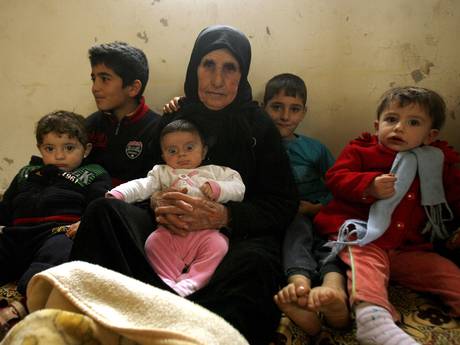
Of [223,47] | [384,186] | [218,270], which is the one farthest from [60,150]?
[384,186]

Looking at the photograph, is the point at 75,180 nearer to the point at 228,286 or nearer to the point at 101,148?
the point at 101,148

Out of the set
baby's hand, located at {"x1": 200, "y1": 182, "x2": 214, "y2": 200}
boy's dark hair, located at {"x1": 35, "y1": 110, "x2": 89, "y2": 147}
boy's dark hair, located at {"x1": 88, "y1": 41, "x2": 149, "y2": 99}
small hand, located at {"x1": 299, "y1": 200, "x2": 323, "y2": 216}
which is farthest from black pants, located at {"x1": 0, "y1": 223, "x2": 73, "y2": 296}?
small hand, located at {"x1": 299, "y1": 200, "x2": 323, "y2": 216}

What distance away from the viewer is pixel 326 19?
70.0 inches

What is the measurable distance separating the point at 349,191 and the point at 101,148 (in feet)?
3.58

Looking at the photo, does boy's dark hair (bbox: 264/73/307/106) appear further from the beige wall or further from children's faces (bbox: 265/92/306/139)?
the beige wall

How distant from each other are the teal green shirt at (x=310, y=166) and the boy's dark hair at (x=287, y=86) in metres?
0.20

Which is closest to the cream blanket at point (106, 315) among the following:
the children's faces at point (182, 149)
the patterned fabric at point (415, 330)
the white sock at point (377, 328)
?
the patterned fabric at point (415, 330)

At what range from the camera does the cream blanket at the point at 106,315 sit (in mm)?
785

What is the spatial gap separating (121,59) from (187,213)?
0.83m

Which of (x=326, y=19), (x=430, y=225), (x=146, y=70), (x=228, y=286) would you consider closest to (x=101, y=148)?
Result: (x=146, y=70)

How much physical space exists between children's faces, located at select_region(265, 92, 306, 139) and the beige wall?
0.19m

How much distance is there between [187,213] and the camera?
4.03ft

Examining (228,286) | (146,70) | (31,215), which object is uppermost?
(146,70)

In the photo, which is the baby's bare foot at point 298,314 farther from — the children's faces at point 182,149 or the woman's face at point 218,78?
the woman's face at point 218,78
